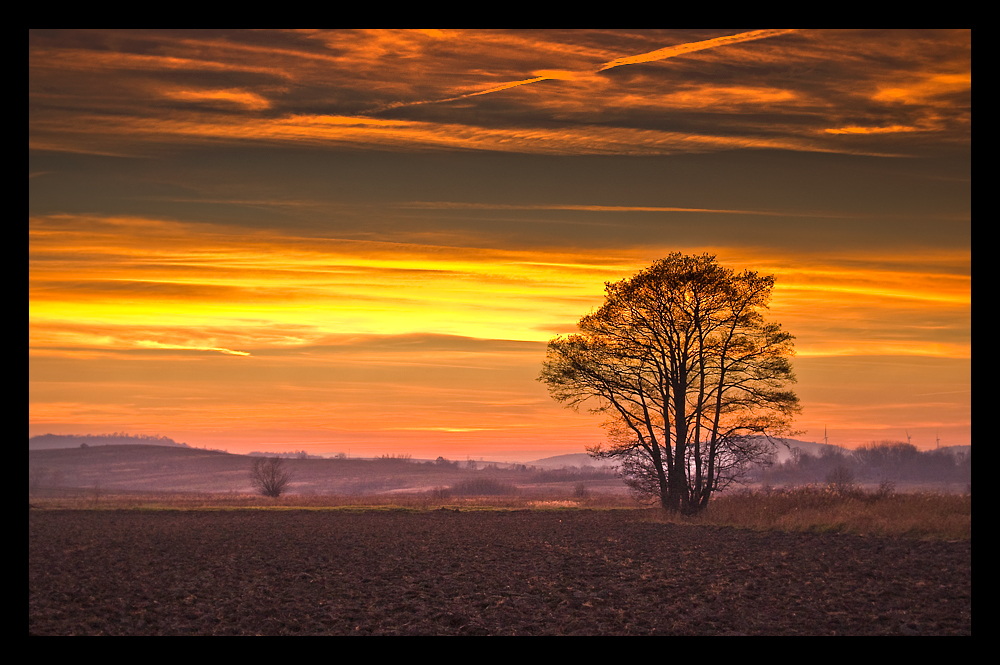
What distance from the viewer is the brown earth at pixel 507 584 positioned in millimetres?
15234

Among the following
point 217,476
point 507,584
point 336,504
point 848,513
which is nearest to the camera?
point 507,584

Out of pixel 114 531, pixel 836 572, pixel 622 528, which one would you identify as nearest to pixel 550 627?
pixel 836 572

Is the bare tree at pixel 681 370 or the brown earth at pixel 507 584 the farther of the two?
the bare tree at pixel 681 370

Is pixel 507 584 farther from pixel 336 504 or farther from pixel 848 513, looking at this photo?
pixel 336 504

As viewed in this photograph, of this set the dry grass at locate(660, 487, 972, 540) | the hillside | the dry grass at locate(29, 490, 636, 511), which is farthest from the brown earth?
the hillside

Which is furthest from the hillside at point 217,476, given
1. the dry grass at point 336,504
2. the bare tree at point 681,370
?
the bare tree at point 681,370

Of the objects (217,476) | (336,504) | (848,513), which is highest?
(848,513)

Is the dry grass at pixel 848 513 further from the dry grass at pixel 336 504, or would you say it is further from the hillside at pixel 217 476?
the hillside at pixel 217 476

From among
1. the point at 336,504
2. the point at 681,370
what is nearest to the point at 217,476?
the point at 336,504

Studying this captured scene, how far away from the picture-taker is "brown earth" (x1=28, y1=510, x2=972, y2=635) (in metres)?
15.2

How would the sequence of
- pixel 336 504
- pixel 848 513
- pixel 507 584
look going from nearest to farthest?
pixel 507 584 < pixel 848 513 < pixel 336 504

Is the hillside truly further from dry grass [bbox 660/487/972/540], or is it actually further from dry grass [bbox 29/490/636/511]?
dry grass [bbox 660/487/972/540]

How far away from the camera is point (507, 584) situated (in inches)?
Answer: 768
